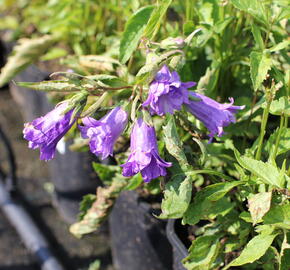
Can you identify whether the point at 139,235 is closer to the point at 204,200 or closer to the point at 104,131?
the point at 204,200

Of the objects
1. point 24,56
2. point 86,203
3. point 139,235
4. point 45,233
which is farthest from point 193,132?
point 45,233

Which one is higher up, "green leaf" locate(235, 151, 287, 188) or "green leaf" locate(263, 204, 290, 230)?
"green leaf" locate(235, 151, 287, 188)

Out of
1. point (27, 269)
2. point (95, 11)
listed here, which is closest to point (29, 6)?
point (95, 11)

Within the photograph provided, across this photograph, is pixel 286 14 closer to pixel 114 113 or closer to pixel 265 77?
pixel 265 77

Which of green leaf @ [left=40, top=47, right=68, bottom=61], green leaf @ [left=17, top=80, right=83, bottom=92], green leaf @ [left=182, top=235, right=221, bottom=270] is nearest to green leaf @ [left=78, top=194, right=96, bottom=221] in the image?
green leaf @ [left=182, top=235, right=221, bottom=270]

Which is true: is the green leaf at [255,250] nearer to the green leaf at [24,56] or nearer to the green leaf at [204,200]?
the green leaf at [204,200]

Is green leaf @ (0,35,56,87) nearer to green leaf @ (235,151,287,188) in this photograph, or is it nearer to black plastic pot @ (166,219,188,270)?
black plastic pot @ (166,219,188,270)

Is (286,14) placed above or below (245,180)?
above
